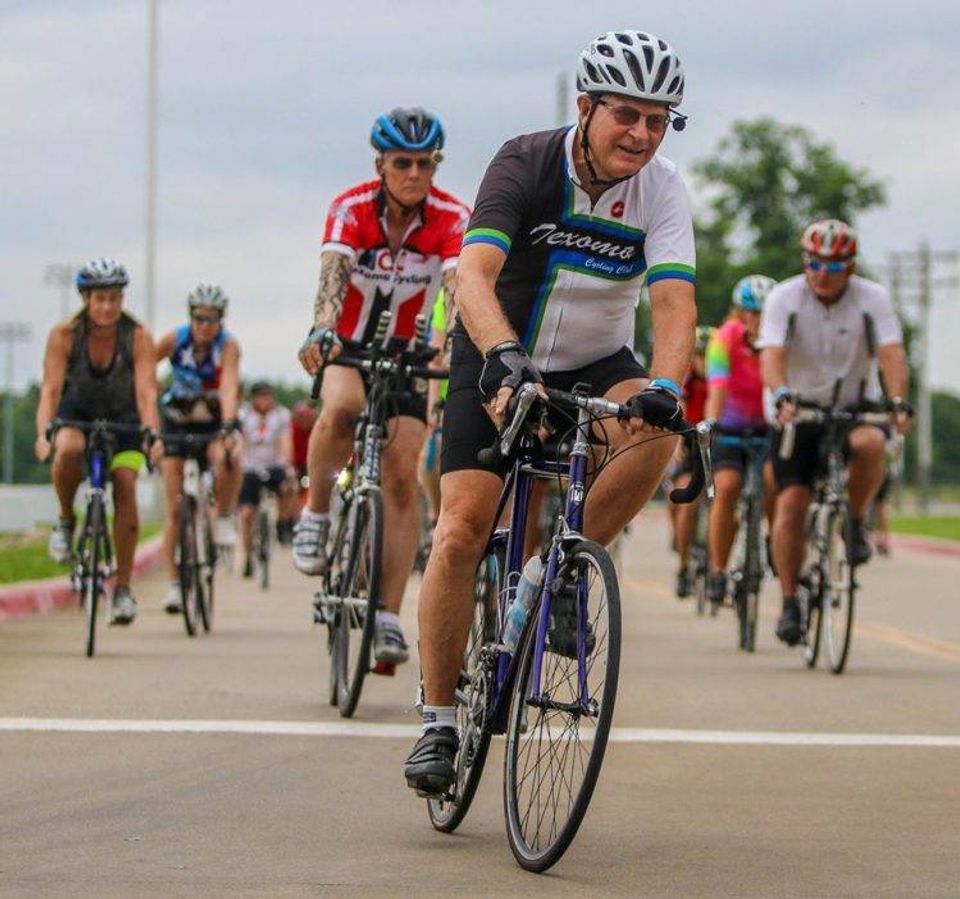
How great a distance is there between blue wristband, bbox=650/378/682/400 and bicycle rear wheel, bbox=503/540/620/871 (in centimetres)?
43

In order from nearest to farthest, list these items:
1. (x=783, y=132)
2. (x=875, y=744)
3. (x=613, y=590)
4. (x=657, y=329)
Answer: (x=613, y=590)
(x=657, y=329)
(x=875, y=744)
(x=783, y=132)

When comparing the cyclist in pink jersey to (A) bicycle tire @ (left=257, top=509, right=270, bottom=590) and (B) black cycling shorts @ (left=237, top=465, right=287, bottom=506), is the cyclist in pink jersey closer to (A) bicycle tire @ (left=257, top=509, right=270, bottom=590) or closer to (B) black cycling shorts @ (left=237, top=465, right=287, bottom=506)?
(A) bicycle tire @ (left=257, top=509, right=270, bottom=590)

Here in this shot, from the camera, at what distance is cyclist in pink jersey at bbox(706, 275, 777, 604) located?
14672mm

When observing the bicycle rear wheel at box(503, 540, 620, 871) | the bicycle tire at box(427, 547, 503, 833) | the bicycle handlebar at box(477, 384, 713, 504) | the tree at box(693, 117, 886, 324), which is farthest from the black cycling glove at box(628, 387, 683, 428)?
the tree at box(693, 117, 886, 324)

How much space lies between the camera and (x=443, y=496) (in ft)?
21.7

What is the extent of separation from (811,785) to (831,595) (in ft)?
15.1

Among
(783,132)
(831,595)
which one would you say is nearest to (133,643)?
(831,595)

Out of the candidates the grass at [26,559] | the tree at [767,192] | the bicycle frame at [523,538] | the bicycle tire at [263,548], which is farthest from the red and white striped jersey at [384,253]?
the tree at [767,192]

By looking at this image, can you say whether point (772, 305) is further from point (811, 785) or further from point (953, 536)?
point (953, 536)

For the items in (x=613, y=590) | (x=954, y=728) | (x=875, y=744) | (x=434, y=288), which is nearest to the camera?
(x=613, y=590)

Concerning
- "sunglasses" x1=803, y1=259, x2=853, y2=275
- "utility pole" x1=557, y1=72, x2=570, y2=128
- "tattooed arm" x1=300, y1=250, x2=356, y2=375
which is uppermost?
"utility pole" x1=557, y1=72, x2=570, y2=128

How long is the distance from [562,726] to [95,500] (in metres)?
7.48

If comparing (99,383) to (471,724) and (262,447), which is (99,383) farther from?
(262,447)

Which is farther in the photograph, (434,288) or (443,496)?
(434,288)
